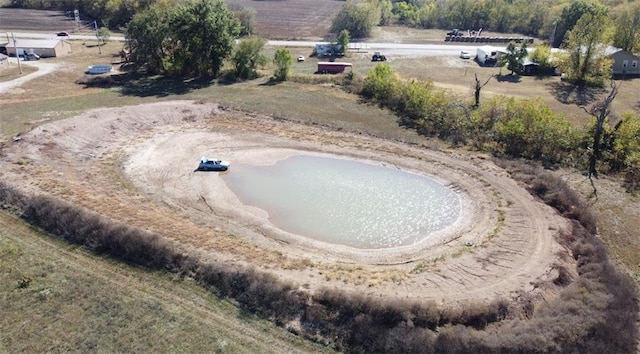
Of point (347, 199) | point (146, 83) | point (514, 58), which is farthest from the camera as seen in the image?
point (514, 58)

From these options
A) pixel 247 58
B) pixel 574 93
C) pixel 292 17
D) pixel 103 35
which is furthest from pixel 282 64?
pixel 292 17

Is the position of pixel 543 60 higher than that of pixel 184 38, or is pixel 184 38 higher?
pixel 184 38

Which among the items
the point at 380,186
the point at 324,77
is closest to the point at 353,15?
the point at 324,77

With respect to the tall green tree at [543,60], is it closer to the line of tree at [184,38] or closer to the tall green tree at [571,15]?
the tall green tree at [571,15]

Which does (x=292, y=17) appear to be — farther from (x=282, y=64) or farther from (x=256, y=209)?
(x=256, y=209)

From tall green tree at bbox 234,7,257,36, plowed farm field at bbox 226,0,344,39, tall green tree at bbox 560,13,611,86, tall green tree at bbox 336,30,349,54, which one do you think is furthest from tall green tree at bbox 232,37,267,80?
tall green tree at bbox 560,13,611,86

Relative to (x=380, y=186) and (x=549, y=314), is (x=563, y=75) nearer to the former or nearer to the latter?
(x=380, y=186)
